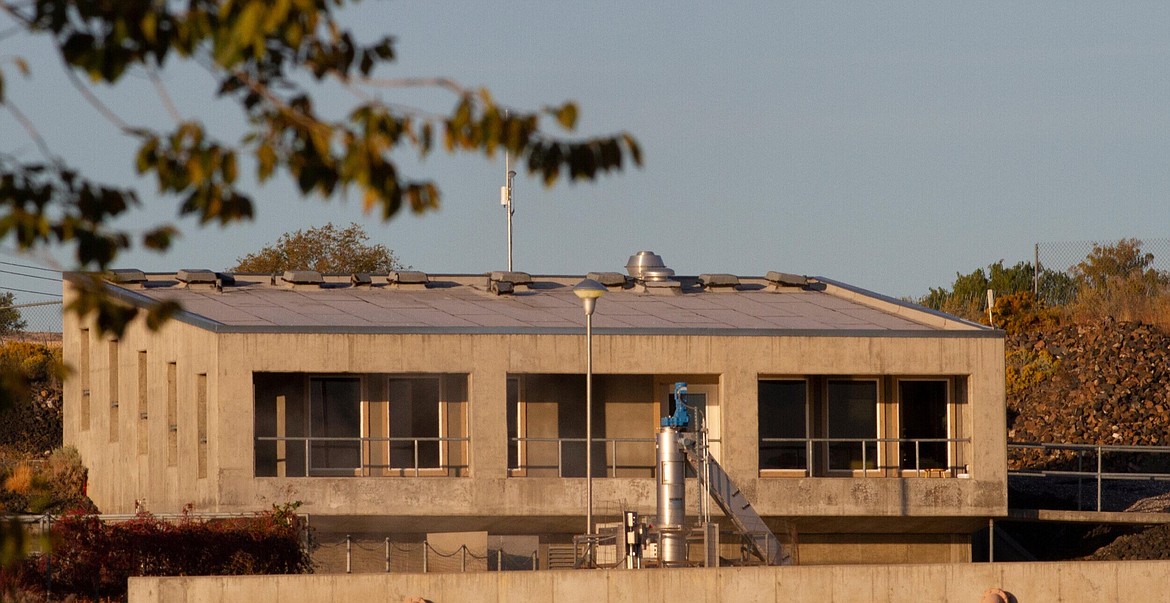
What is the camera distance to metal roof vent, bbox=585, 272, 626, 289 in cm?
4012

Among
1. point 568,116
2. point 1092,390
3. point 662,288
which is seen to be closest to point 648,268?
point 662,288

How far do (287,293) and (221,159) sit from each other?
97.2 ft

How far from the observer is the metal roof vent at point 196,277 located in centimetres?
3828

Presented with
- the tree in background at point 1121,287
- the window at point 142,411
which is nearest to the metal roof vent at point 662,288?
the window at point 142,411

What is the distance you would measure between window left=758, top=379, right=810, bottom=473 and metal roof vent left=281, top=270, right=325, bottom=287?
9831 millimetres

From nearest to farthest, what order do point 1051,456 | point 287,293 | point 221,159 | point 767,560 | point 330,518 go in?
1. point 221,159
2. point 767,560
3. point 330,518
4. point 287,293
5. point 1051,456

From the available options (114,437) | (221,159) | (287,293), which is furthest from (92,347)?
(221,159)

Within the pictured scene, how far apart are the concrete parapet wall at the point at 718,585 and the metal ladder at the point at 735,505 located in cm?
398

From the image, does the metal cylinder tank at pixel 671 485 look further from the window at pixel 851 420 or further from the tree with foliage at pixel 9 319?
the tree with foliage at pixel 9 319

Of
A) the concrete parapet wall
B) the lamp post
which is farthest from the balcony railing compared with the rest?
the concrete parapet wall

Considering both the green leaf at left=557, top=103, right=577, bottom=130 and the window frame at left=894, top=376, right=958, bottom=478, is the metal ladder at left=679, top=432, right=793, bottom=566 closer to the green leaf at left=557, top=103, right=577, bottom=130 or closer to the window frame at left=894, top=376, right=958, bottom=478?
the window frame at left=894, top=376, right=958, bottom=478

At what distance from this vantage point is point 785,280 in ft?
133

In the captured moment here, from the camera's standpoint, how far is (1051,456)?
50.4 metres

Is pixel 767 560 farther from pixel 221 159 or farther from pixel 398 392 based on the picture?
pixel 221 159
